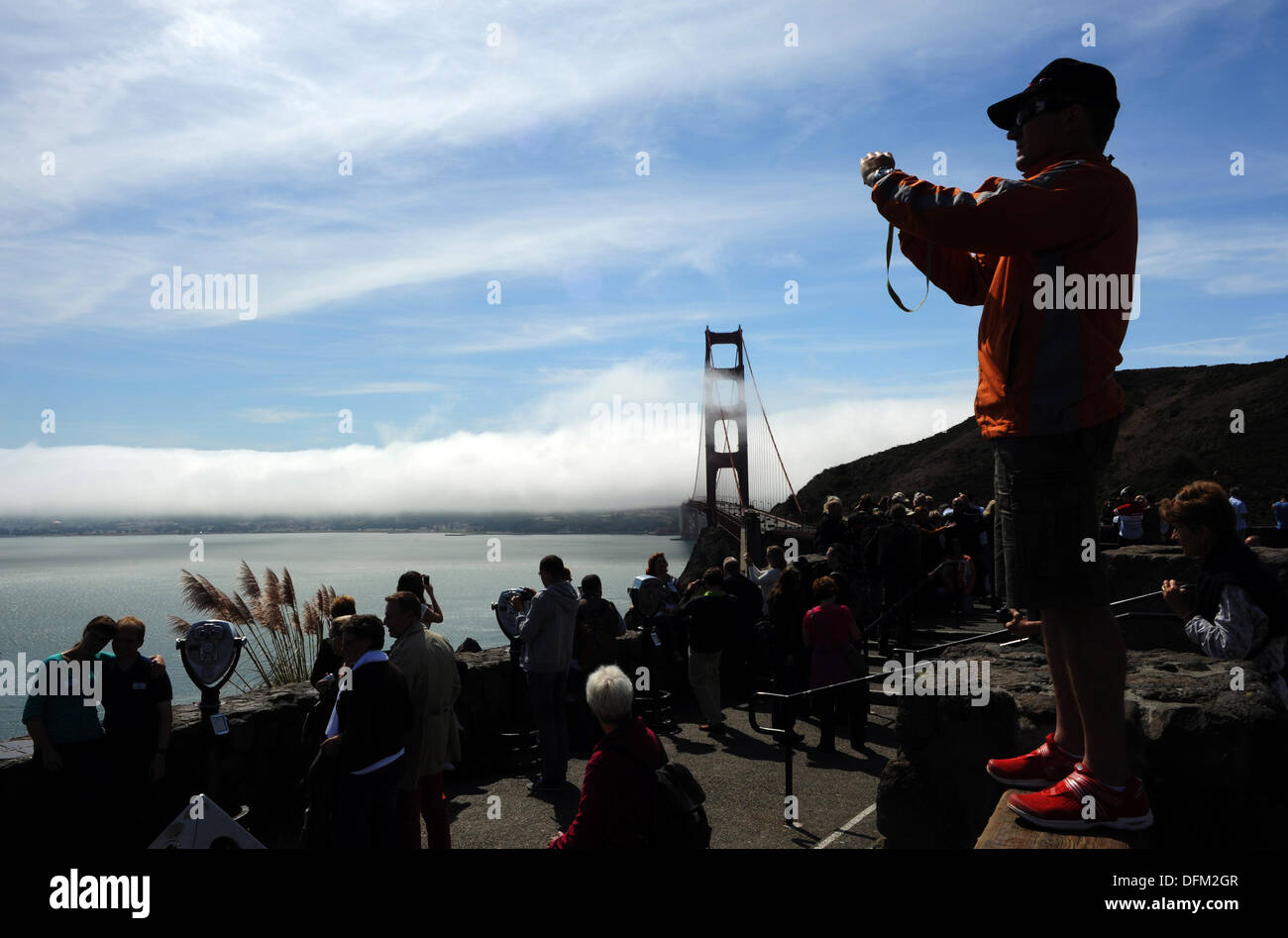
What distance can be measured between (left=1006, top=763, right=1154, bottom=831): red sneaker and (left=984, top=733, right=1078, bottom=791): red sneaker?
193 millimetres

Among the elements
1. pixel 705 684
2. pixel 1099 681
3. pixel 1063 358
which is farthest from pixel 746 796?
pixel 1063 358

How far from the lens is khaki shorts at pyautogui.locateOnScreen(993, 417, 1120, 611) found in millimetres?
2125

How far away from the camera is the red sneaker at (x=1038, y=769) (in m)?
2.41

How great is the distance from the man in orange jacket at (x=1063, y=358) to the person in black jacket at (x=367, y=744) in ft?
9.22

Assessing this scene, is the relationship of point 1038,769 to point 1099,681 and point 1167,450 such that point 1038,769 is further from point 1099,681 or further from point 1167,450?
point 1167,450

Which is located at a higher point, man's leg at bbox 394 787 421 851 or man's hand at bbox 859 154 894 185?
man's hand at bbox 859 154 894 185

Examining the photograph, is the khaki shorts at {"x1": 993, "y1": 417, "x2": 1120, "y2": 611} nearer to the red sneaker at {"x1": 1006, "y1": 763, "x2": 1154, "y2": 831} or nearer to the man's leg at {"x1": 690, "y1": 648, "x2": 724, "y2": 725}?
the red sneaker at {"x1": 1006, "y1": 763, "x2": 1154, "y2": 831}

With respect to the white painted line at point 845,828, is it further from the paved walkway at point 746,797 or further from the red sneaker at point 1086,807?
the red sneaker at point 1086,807

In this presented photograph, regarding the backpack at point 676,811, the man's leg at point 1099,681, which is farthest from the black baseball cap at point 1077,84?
the backpack at point 676,811

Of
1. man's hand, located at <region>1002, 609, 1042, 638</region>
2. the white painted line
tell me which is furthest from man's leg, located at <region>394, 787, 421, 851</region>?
man's hand, located at <region>1002, 609, 1042, 638</region>

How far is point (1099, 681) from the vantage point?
213cm

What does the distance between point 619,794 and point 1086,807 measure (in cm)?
151
